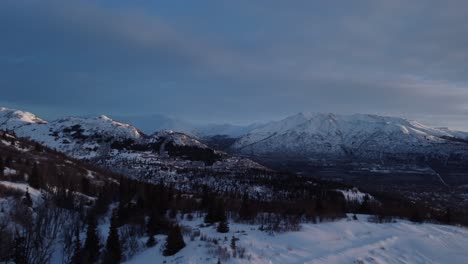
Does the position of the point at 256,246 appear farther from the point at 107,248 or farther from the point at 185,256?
the point at 107,248

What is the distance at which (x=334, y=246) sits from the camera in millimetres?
25000

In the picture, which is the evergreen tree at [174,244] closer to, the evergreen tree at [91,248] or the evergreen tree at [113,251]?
the evergreen tree at [113,251]

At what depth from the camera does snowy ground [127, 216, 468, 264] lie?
22.2m

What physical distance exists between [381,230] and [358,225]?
2044 millimetres

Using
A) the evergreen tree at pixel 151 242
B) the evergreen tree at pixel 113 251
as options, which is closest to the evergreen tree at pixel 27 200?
the evergreen tree at pixel 113 251

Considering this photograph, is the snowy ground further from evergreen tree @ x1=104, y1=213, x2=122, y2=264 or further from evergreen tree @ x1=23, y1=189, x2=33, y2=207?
evergreen tree @ x1=23, y1=189, x2=33, y2=207

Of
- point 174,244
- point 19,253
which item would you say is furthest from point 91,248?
point 174,244

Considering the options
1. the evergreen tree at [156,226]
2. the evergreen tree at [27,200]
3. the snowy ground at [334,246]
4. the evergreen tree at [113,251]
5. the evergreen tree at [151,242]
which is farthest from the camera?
the evergreen tree at [27,200]

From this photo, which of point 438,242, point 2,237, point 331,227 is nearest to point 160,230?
point 2,237

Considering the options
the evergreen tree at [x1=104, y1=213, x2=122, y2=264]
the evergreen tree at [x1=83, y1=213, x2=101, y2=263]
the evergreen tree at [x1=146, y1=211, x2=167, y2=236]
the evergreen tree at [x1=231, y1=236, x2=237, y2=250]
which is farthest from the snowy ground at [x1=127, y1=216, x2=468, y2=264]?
the evergreen tree at [x1=83, y1=213, x2=101, y2=263]

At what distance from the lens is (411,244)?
86.4 feet

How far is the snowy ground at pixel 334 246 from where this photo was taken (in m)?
22.2

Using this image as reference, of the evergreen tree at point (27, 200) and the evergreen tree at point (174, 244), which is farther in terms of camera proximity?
the evergreen tree at point (27, 200)

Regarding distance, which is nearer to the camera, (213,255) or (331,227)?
(213,255)
